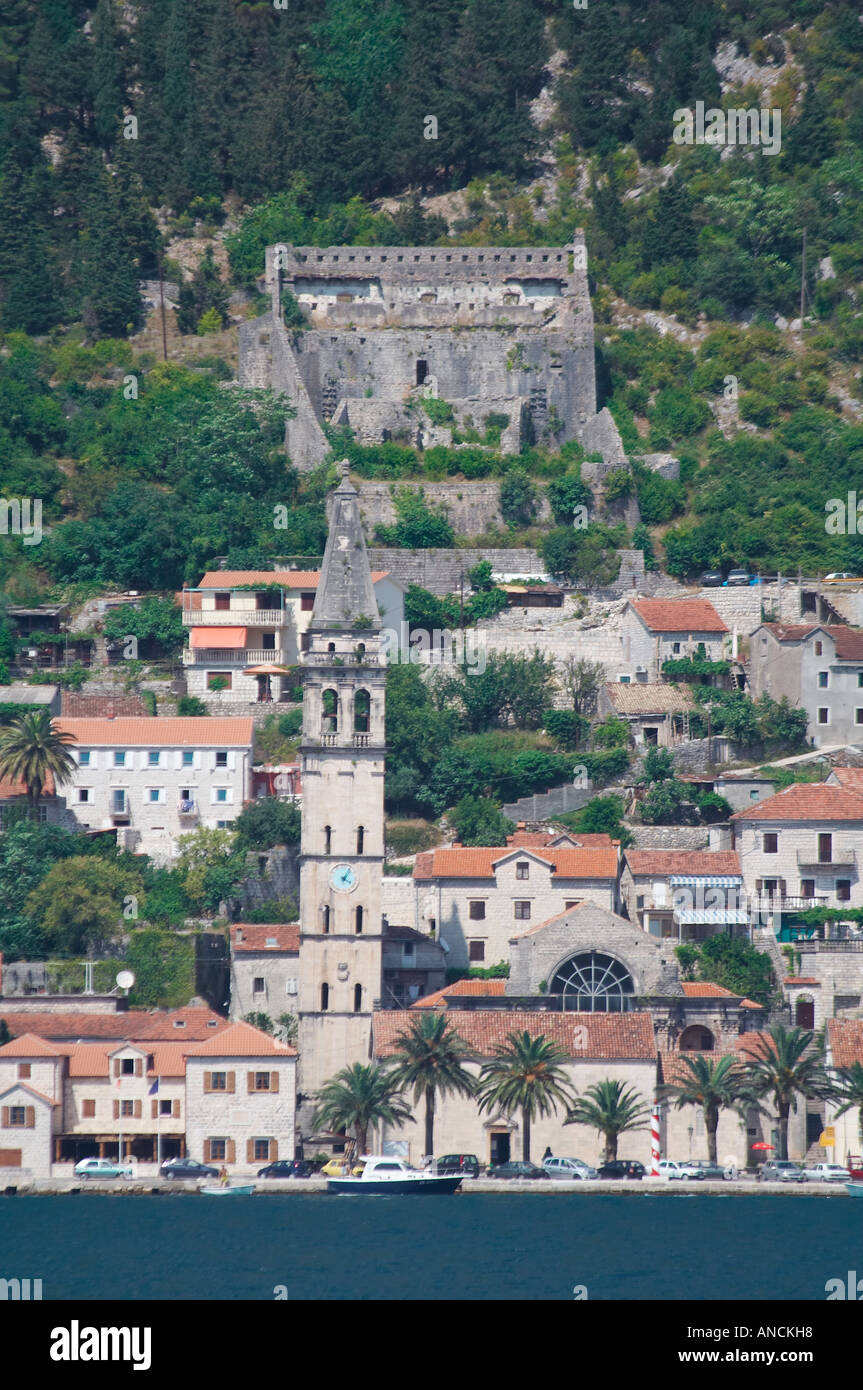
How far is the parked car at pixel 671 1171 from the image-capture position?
75312mm

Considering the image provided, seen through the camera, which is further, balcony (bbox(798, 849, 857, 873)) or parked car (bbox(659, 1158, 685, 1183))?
balcony (bbox(798, 849, 857, 873))

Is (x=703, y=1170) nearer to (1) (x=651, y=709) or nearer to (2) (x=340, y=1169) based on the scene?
(2) (x=340, y=1169)

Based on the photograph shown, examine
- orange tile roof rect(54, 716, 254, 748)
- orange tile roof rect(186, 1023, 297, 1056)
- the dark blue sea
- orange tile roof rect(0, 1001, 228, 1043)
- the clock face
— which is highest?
orange tile roof rect(54, 716, 254, 748)

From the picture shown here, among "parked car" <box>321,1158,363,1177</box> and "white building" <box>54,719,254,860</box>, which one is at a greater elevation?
"white building" <box>54,719,254,860</box>

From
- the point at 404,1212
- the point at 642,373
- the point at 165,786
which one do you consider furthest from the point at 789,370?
the point at 404,1212

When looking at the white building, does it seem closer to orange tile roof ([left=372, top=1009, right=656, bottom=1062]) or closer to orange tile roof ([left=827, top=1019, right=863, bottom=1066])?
orange tile roof ([left=372, top=1009, right=656, bottom=1062])

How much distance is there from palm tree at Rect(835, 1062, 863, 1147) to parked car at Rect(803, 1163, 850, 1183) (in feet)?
5.02

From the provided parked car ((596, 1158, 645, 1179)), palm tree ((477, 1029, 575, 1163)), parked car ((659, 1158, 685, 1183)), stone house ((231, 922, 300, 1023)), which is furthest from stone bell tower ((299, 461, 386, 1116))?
parked car ((659, 1158, 685, 1183))

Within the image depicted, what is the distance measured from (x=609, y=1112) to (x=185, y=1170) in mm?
11197

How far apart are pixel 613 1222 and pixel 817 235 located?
57792mm

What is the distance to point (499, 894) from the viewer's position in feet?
280

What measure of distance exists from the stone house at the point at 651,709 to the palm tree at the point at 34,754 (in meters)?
18.3

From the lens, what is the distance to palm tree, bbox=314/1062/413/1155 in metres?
76.1

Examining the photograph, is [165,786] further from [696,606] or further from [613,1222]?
[613,1222]
